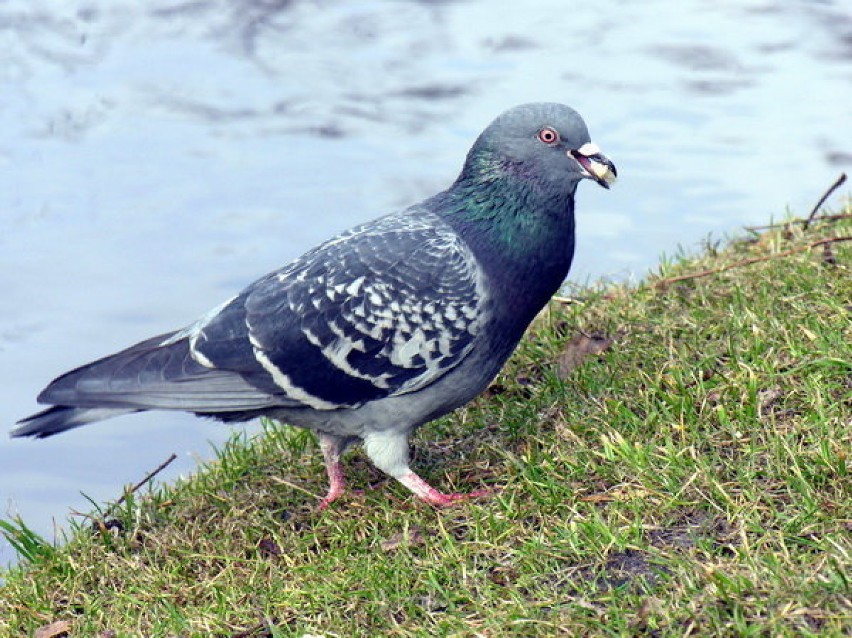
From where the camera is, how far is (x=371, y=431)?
17.0ft

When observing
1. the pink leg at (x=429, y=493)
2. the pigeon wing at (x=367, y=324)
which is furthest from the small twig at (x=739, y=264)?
the pink leg at (x=429, y=493)

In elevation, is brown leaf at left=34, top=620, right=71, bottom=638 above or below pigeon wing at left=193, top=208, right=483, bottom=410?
below

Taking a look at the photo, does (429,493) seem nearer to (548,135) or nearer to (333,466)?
(333,466)

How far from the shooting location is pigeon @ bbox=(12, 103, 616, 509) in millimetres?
5023

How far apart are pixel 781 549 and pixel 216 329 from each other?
2.51m

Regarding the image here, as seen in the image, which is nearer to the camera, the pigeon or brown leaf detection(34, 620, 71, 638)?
brown leaf detection(34, 620, 71, 638)

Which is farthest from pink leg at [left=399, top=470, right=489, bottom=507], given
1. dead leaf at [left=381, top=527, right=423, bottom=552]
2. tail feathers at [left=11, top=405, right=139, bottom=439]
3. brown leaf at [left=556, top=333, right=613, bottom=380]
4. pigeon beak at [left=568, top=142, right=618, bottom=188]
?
pigeon beak at [left=568, top=142, right=618, bottom=188]

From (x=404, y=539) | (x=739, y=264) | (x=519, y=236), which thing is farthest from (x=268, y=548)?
(x=739, y=264)

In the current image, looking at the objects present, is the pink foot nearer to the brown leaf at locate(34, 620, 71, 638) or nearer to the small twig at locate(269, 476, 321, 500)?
the small twig at locate(269, 476, 321, 500)

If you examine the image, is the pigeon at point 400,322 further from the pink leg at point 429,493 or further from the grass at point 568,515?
the grass at point 568,515

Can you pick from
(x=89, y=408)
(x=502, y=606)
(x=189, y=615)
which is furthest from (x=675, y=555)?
(x=89, y=408)

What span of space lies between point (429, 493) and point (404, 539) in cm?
36

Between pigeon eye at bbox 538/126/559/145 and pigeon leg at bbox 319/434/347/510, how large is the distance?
1.59 meters

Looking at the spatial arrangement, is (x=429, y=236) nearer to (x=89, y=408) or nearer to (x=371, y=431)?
(x=371, y=431)
